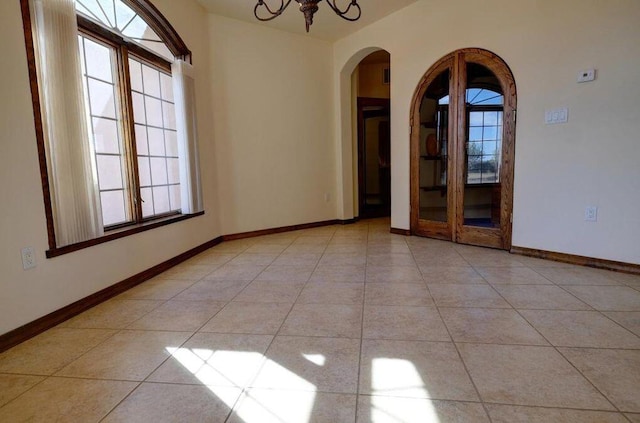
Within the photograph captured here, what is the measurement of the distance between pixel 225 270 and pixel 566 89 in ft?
11.9

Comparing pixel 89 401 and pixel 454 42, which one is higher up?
pixel 454 42

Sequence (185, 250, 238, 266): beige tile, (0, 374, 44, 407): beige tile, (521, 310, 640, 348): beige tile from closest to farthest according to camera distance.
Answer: (0, 374, 44, 407): beige tile, (521, 310, 640, 348): beige tile, (185, 250, 238, 266): beige tile

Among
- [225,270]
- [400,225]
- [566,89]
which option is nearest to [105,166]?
[225,270]

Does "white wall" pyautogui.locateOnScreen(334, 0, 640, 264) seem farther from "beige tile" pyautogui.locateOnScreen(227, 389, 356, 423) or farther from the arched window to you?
the arched window

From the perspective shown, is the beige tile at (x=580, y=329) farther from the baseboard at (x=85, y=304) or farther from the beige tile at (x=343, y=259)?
the baseboard at (x=85, y=304)

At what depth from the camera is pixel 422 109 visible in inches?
175

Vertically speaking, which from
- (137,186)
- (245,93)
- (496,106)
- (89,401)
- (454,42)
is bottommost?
(89,401)

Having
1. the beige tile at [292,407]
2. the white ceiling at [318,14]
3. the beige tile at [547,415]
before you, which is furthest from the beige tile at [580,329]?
the white ceiling at [318,14]

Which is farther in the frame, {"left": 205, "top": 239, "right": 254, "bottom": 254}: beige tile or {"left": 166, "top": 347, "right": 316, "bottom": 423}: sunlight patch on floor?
{"left": 205, "top": 239, "right": 254, "bottom": 254}: beige tile

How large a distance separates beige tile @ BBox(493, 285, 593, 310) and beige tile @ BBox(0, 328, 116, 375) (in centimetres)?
268

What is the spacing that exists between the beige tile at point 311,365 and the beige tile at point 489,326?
634 millimetres

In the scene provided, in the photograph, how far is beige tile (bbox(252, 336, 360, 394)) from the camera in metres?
1.56

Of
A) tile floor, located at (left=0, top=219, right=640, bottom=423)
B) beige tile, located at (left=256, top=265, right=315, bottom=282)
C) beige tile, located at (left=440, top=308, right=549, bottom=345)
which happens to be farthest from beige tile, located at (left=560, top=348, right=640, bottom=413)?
beige tile, located at (left=256, top=265, right=315, bottom=282)

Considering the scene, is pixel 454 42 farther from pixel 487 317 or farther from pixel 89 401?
pixel 89 401
